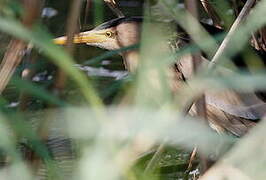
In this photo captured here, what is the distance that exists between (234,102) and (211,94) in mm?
120

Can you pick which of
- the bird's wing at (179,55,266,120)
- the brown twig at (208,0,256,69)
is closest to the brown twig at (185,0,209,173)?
the brown twig at (208,0,256,69)

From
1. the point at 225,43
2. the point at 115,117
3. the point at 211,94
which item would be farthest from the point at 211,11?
the point at 115,117

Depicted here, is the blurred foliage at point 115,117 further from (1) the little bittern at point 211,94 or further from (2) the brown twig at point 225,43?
(1) the little bittern at point 211,94

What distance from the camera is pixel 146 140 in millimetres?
1688

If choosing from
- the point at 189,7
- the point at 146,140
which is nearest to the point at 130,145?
the point at 146,140

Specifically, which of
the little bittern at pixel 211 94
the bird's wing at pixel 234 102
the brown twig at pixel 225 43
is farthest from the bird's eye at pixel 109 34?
the brown twig at pixel 225 43

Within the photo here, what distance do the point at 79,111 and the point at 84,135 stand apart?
68mm

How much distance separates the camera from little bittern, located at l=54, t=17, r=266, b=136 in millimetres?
3178

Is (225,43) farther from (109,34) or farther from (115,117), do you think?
(109,34)

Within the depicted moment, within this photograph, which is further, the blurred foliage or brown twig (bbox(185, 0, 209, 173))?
brown twig (bbox(185, 0, 209, 173))

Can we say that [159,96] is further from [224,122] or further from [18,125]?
[224,122]

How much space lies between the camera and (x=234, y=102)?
3.25 meters

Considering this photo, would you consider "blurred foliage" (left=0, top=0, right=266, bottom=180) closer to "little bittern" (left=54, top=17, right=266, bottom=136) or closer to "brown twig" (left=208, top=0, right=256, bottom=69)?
"brown twig" (left=208, top=0, right=256, bottom=69)

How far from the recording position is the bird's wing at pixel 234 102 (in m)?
3.13
